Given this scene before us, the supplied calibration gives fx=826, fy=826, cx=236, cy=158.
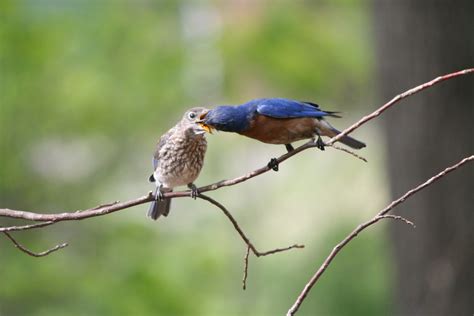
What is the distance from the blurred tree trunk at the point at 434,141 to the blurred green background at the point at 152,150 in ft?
2.58

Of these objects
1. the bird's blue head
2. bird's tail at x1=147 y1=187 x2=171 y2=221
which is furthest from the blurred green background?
the bird's blue head

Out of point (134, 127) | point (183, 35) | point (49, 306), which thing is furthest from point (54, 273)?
point (183, 35)

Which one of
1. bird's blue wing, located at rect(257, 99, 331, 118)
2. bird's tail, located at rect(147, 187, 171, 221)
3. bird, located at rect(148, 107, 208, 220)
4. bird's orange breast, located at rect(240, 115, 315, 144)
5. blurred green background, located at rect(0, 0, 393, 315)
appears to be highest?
bird's blue wing, located at rect(257, 99, 331, 118)

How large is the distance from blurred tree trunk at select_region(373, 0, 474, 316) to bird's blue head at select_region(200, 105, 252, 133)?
2.79 metres

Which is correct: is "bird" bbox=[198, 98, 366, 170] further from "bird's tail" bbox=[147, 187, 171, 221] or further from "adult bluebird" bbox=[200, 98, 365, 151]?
"bird's tail" bbox=[147, 187, 171, 221]

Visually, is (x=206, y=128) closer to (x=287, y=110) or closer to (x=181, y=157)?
(x=287, y=110)

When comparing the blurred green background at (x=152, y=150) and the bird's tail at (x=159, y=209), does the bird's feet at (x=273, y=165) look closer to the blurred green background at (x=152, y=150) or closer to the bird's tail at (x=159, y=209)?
the bird's tail at (x=159, y=209)

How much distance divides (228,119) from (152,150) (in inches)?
171

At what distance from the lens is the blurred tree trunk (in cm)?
613

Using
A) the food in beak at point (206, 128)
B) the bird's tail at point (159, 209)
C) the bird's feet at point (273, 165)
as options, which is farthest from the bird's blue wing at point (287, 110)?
the bird's tail at point (159, 209)

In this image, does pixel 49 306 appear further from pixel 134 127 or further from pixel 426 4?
pixel 426 4

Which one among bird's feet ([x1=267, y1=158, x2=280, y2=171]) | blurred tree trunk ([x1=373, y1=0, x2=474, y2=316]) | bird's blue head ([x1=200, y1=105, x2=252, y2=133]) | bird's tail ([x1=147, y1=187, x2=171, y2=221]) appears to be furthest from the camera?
blurred tree trunk ([x1=373, y1=0, x2=474, y2=316])

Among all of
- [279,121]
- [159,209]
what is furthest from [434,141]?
[159,209]

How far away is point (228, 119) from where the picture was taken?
3.61m
